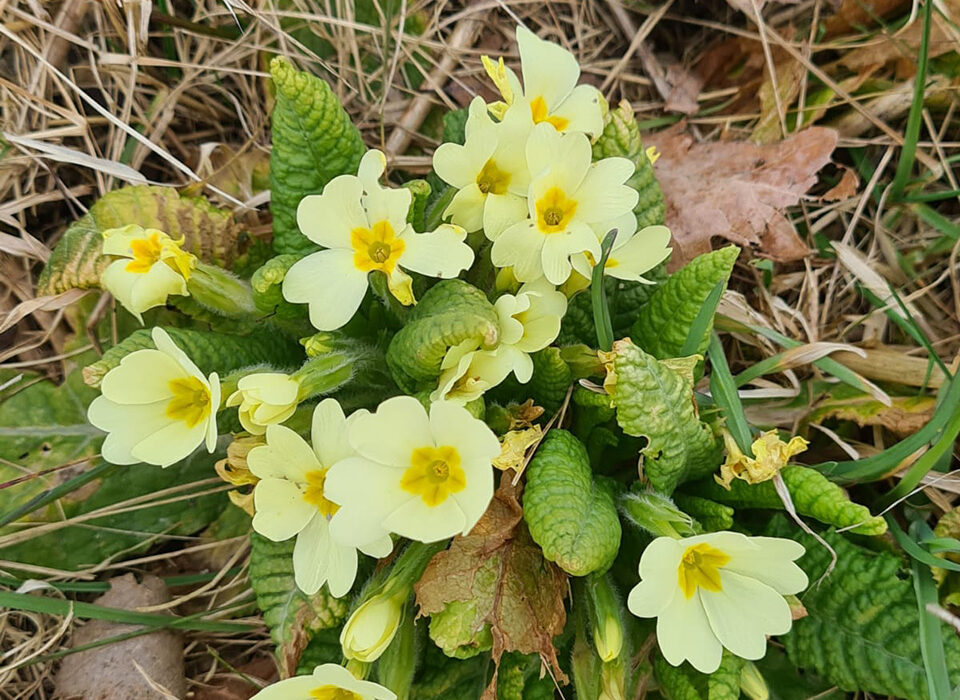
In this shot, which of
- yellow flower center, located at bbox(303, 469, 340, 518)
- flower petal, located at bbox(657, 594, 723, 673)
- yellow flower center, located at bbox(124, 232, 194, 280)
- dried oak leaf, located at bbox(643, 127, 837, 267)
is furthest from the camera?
dried oak leaf, located at bbox(643, 127, 837, 267)

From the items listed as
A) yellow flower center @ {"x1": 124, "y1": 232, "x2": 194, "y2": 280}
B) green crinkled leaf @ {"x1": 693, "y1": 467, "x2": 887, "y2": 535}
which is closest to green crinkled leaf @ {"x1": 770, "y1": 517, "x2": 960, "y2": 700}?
green crinkled leaf @ {"x1": 693, "y1": 467, "x2": 887, "y2": 535}

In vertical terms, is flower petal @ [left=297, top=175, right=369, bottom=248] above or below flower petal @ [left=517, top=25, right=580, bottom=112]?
below

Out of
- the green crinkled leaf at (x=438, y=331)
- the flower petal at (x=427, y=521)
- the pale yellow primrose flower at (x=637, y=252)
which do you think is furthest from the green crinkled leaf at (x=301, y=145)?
the flower petal at (x=427, y=521)

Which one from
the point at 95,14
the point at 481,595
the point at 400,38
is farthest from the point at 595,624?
the point at 95,14

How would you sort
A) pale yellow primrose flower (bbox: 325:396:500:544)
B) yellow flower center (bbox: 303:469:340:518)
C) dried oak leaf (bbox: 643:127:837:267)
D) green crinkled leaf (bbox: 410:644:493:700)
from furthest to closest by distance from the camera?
A: dried oak leaf (bbox: 643:127:837:267) → green crinkled leaf (bbox: 410:644:493:700) → yellow flower center (bbox: 303:469:340:518) → pale yellow primrose flower (bbox: 325:396:500:544)

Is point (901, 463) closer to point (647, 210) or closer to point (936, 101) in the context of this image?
point (647, 210)

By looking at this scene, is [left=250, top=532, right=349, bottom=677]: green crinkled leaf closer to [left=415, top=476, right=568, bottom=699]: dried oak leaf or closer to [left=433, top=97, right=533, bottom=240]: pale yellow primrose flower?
[left=415, top=476, right=568, bottom=699]: dried oak leaf

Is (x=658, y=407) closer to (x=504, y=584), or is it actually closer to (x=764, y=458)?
(x=764, y=458)
